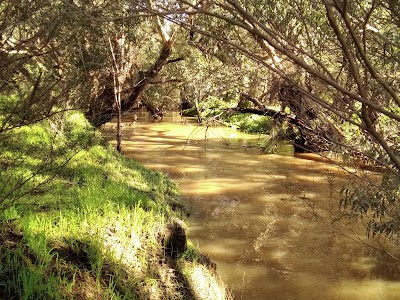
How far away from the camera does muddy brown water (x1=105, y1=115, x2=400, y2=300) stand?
5.59 m

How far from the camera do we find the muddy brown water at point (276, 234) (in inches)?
220

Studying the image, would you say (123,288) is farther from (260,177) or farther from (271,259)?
(260,177)

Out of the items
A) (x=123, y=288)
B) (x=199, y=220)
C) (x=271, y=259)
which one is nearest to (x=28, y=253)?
(x=123, y=288)

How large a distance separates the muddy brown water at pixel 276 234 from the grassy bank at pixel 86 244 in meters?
0.97

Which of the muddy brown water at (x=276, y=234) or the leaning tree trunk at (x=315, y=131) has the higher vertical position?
the leaning tree trunk at (x=315, y=131)

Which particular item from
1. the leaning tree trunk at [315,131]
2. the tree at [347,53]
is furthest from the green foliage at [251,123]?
the tree at [347,53]

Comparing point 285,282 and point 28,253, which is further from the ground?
point 28,253

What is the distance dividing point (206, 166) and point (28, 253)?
9514 mm

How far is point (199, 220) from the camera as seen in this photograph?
782 centimetres

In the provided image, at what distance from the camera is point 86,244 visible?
151 inches

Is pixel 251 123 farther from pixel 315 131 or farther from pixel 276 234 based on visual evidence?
pixel 315 131

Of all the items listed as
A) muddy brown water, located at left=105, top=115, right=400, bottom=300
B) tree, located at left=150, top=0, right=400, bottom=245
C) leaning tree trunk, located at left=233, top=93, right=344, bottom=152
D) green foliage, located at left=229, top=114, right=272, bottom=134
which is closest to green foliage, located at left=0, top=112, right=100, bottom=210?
tree, located at left=150, top=0, right=400, bottom=245

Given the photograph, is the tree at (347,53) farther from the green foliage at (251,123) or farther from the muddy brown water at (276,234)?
the green foliage at (251,123)

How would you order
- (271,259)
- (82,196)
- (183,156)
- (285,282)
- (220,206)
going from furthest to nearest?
(183,156) < (220,206) < (271,259) < (285,282) < (82,196)
